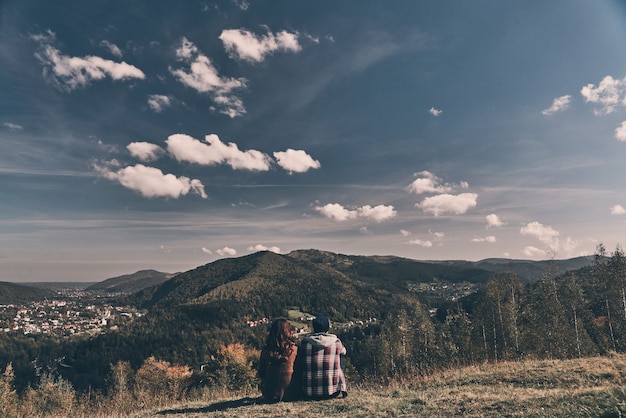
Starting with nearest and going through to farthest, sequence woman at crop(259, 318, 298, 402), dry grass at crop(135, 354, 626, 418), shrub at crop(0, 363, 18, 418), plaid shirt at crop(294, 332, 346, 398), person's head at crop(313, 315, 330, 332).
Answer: dry grass at crop(135, 354, 626, 418) < plaid shirt at crop(294, 332, 346, 398) < person's head at crop(313, 315, 330, 332) < woman at crop(259, 318, 298, 402) < shrub at crop(0, 363, 18, 418)

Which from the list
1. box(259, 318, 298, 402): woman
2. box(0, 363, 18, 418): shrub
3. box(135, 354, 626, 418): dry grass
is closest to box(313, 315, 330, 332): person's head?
box(259, 318, 298, 402): woman

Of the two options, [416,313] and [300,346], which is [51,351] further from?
[300,346]

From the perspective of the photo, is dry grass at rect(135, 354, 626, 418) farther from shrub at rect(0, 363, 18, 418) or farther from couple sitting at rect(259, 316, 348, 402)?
shrub at rect(0, 363, 18, 418)

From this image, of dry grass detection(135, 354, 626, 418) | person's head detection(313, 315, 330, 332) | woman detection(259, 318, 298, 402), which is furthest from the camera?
woman detection(259, 318, 298, 402)

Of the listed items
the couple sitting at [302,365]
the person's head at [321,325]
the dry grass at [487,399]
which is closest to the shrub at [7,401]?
the dry grass at [487,399]

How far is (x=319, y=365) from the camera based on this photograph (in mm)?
9141

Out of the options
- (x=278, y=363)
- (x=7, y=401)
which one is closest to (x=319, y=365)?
(x=278, y=363)

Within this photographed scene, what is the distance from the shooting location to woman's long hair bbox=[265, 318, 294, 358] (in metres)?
9.57

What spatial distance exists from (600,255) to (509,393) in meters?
44.5

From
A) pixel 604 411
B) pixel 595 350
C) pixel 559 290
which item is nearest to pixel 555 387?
pixel 604 411

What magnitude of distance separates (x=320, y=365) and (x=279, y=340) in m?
1.41

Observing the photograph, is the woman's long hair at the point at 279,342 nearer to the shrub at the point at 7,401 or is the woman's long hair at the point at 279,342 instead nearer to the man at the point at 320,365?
the man at the point at 320,365

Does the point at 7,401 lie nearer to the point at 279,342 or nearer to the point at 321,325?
the point at 279,342

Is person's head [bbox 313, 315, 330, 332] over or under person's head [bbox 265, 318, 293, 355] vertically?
over
